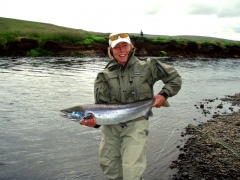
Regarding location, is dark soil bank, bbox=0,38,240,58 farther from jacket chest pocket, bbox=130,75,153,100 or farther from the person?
jacket chest pocket, bbox=130,75,153,100

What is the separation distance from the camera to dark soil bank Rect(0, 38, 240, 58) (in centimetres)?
4566

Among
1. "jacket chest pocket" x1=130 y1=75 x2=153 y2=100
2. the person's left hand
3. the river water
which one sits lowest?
the river water

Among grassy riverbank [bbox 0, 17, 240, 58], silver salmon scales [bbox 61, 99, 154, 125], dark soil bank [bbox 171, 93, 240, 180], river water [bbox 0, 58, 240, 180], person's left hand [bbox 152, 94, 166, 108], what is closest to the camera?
silver salmon scales [bbox 61, 99, 154, 125]

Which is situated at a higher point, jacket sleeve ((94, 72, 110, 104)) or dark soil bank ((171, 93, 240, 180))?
jacket sleeve ((94, 72, 110, 104))

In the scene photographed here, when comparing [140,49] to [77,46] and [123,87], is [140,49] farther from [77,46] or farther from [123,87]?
[123,87]

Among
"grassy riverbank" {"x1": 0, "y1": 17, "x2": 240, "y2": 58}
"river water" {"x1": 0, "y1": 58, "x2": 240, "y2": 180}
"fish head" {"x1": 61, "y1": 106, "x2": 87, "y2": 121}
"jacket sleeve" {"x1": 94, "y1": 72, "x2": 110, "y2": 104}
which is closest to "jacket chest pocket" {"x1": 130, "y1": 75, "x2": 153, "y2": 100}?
"jacket sleeve" {"x1": 94, "y1": 72, "x2": 110, "y2": 104}

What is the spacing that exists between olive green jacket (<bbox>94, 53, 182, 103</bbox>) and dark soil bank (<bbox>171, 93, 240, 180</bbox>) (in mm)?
2879

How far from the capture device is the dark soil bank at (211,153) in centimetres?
730

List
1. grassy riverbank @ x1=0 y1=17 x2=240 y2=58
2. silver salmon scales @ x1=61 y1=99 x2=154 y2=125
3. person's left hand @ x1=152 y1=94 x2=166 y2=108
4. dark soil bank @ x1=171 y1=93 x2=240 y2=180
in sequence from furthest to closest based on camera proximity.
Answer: grassy riverbank @ x1=0 y1=17 x2=240 y2=58, dark soil bank @ x1=171 y1=93 x2=240 y2=180, person's left hand @ x1=152 y1=94 x2=166 y2=108, silver salmon scales @ x1=61 y1=99 x2=154 y2=125

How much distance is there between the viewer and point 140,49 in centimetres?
5619

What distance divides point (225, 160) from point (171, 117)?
5.46m

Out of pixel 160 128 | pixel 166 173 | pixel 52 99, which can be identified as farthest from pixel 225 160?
pixel 52 99

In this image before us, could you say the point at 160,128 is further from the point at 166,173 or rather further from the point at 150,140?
the point at 166,173

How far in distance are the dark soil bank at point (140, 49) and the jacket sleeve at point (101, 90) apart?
41.4 m
